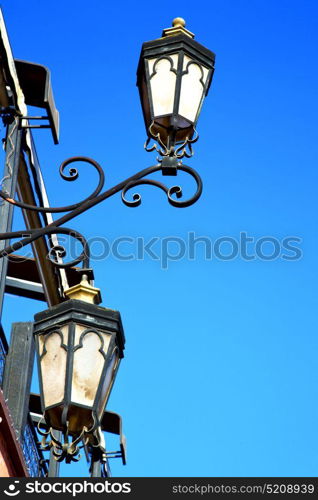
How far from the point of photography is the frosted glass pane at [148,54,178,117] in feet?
25.1

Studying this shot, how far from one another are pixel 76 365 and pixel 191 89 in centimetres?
209

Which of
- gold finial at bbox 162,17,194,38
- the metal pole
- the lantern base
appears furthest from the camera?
the metal pole

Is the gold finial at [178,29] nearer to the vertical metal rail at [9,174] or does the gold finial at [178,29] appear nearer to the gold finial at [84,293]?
the gold finial at [84,293]

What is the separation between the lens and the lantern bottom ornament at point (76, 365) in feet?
21.5

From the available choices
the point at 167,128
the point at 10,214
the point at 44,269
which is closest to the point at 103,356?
the point at 167,128

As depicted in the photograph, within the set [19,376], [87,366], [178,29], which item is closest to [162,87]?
[178,29]

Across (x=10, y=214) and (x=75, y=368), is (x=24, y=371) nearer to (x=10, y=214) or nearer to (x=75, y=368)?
(x=10, y=214)

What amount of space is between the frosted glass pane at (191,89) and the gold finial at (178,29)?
0.76 feet

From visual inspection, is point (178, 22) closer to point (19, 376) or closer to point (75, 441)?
point (75, 441)

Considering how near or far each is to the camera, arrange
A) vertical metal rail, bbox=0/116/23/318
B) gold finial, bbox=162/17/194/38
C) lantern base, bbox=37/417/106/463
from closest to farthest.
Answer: lantern base, bbox=37/417/106/463
gold finial, bbox=162/17/194/38
vertical metal rail, bbox=0/116/23/318

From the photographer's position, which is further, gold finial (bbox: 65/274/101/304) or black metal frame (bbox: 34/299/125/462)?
gold finial (bbox: 65/274/101/304)

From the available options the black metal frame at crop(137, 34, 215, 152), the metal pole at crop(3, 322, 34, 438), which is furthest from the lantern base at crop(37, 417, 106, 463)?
the metal pole at crop(3, 322, 34, 438)

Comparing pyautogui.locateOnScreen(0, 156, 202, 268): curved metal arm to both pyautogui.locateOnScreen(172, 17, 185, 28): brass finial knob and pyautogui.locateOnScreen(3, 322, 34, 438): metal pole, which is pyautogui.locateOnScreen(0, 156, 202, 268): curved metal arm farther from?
pyautogui.locateOnScreen(3, 322, 34, 438): metal pole

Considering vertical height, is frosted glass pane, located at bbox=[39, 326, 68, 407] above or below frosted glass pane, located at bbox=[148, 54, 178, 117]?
below
